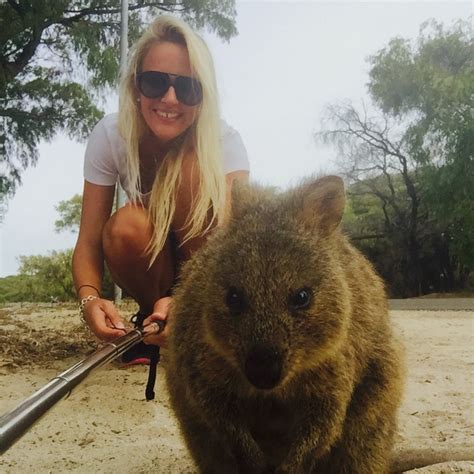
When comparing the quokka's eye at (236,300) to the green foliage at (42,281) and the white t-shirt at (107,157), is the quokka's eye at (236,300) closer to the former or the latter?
the white t-shirt at (107,157)

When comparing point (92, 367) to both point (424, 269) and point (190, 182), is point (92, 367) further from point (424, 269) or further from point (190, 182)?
point (424, 269)

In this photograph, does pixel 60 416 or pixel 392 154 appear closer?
pixel 60 416

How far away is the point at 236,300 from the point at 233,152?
68 cm

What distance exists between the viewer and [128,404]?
1.77 meters

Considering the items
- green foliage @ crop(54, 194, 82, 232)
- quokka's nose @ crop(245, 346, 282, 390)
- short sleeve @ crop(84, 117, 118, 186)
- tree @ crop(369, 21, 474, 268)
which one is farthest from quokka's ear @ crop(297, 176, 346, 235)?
tree @ crop(369, 21, 474, 268)

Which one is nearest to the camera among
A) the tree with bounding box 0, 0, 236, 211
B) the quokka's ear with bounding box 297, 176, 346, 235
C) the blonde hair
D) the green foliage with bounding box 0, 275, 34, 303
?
the quokka's ear with bounding box 297, 176, 346, 235

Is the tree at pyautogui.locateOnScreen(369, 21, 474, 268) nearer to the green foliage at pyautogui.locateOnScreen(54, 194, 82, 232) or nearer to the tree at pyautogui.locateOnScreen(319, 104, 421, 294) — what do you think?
the tree at pyautogui.locateOnScreen(319, 104, 421, 294)

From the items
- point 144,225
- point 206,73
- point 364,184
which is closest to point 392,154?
point 364,184

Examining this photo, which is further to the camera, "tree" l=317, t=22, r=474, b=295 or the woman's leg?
"tree" l=317, t=22, r=474, b=295

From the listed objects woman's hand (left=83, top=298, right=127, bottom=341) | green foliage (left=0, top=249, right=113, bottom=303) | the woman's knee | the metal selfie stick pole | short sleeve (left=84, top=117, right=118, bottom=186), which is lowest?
the metal selfie stick pole

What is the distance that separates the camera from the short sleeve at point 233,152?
5.46ft

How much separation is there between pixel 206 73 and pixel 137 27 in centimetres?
50

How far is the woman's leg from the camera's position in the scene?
1718 millimetres

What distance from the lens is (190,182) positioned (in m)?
1.75
